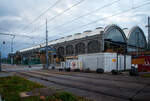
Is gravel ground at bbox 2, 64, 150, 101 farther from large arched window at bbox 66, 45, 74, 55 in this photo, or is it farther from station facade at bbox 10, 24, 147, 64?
large arched window at bbox 66, 45, 74, 55

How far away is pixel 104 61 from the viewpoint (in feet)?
88.2

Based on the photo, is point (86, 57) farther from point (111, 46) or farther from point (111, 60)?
point (111, 46)

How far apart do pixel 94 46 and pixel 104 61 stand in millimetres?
27903

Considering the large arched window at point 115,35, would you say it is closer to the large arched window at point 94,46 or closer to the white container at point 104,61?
the large arched window at point 94,46

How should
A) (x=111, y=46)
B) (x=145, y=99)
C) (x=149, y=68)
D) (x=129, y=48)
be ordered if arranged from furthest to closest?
(x=129, y=48)
(x=111, y=46)
(x=149, y=68)
(x=145, y=99)

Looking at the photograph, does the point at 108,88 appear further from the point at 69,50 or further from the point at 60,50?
the point at 60,50

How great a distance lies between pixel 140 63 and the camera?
2445cm

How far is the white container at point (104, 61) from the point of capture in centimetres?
2717

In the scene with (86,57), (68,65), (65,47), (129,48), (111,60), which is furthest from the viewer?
(65,47)

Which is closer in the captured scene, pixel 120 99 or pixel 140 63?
pixel 120 99

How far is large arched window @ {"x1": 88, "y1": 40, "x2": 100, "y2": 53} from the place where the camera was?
52891 millimetres

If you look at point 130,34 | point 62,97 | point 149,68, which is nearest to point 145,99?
point 62,97

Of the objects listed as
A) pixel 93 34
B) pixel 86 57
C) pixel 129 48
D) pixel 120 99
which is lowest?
pixel 120 99

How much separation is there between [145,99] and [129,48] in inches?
2317
